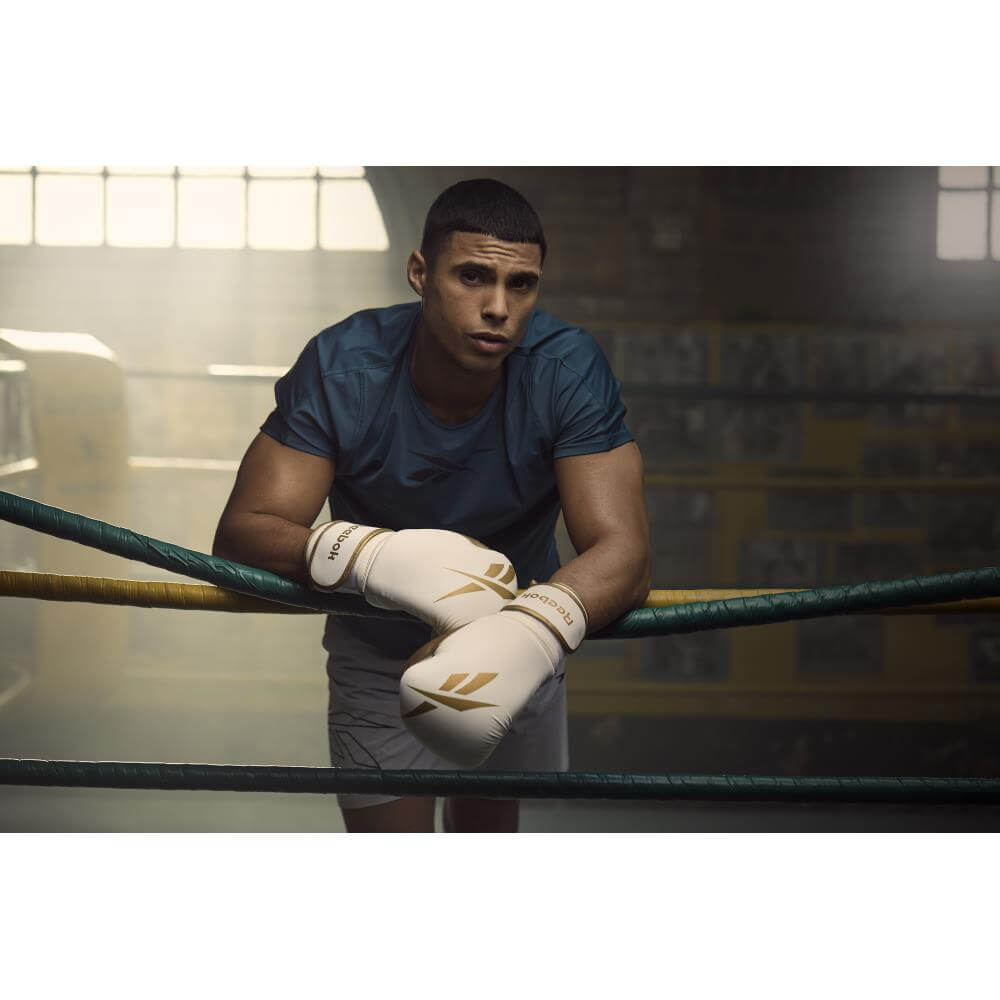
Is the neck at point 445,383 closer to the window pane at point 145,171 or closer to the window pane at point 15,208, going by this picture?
the window pane at point 145,171

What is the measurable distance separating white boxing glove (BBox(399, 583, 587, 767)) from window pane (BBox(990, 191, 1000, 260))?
2246 millimetres

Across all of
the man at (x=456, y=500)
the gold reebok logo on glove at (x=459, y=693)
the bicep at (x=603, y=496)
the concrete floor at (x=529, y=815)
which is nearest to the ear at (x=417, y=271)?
the man at (x=456, y=500)

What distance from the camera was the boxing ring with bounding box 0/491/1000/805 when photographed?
734 millimetres

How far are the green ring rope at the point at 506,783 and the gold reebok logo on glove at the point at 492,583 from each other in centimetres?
13

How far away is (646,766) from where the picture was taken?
8.75 ft

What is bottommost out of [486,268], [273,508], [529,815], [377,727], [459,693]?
[529,815]

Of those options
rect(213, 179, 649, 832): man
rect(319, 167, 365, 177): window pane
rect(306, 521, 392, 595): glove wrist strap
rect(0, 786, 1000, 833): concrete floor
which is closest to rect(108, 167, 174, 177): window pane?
rect(319, 167, 365, 177): window pane

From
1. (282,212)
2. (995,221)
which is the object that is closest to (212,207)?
(282,212)

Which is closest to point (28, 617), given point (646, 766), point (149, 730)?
point (149, 730)

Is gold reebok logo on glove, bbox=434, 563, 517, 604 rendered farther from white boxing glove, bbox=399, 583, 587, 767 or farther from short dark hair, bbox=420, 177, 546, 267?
short dark hair, bbox=420, 177, 546, 267

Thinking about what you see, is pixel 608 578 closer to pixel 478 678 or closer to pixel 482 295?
pixel 478 678

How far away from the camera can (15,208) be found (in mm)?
2586

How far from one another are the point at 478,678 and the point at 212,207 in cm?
216

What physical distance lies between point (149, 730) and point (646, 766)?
4.23 ft
